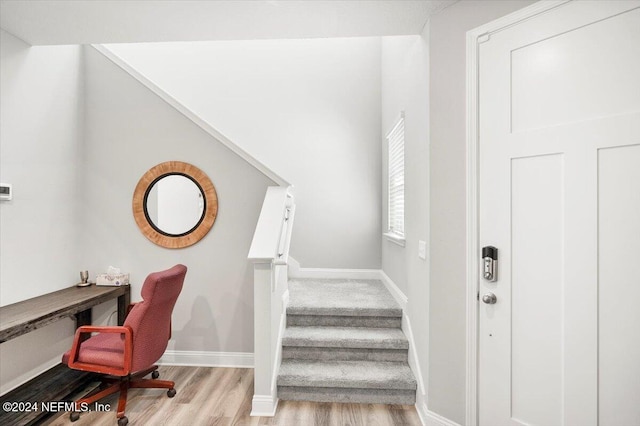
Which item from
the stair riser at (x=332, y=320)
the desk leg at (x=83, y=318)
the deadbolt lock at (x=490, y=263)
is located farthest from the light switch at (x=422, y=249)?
the desk leg at (x=83, y=318)

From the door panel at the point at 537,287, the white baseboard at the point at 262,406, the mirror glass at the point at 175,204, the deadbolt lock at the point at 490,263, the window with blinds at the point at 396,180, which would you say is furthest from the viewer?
the window with blinds at the point at 396,180

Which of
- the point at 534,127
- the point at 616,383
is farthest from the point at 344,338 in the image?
the point at 534,127

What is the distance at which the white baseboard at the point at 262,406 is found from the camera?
7.44ft

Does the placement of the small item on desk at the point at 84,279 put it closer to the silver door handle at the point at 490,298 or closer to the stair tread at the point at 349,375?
the stair tread at the point at 349,375

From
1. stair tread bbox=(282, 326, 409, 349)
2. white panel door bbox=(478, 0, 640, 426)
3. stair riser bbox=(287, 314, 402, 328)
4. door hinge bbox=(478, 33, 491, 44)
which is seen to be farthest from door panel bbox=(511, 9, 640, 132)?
stair riser bbox=(287, 314, 402, 328)

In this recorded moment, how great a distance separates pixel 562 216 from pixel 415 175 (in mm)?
1033

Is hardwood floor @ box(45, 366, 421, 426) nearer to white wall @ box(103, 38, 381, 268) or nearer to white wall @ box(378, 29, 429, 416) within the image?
white wall @ box(378, 29, 429, 416)

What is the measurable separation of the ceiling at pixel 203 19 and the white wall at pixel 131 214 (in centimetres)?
59

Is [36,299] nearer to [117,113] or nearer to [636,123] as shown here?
[117,113]

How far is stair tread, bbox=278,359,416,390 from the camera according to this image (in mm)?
2398

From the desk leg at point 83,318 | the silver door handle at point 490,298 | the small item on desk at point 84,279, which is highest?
the silver door handle at point 490,298

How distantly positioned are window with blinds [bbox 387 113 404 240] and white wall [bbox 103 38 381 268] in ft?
1.63

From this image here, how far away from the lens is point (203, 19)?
2.32m

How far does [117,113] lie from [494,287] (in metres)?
3.50
